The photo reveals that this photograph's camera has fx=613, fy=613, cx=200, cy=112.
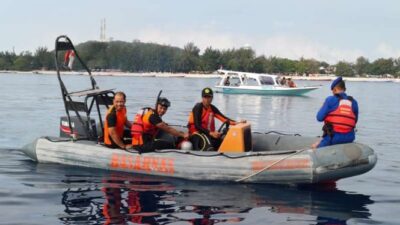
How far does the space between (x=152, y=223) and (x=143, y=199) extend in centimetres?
139

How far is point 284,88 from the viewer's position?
4466 cm

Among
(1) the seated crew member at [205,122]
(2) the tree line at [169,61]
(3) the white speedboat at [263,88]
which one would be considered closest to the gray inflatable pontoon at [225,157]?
(1) the seated crew member at [205,122]

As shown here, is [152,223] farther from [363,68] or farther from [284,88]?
[363,68]

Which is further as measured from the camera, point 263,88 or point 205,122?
point 263,88

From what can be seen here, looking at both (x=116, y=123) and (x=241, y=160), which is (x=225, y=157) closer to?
(x=241, y=160)

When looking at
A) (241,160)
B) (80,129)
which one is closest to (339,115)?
(241,160)

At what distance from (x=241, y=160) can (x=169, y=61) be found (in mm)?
142416

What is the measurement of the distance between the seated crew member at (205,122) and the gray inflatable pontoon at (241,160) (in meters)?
0.73

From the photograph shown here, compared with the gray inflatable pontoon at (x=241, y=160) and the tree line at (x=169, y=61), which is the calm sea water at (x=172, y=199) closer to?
the gray inflatable pontoon at (x=241, y=160)

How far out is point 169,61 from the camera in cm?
15188

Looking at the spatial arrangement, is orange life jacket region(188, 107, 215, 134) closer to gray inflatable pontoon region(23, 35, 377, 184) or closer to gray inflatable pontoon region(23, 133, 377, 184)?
gray inflatable pontoon region(23, 35, 377, 184)

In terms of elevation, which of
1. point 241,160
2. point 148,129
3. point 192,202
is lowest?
point 192,202

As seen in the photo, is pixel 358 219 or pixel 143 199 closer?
pixel 358 219

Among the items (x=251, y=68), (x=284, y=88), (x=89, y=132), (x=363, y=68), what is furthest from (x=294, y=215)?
(x=363, y=68)
